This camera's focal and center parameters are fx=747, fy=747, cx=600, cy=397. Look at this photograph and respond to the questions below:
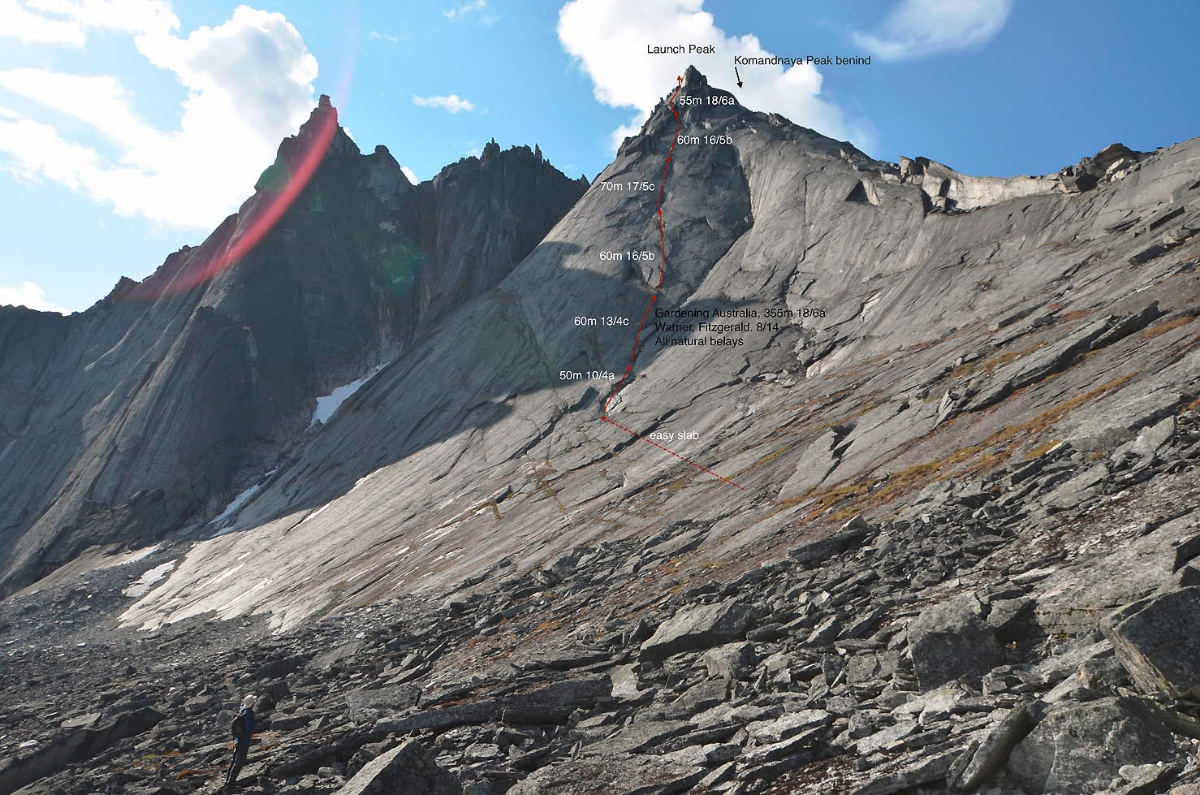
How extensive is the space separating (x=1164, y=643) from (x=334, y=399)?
128998mm

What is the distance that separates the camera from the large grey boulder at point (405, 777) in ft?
42.7

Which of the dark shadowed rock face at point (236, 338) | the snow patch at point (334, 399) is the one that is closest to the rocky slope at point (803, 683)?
the dark shadowed rock face at point (236, 338)

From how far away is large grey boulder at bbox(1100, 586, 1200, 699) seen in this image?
962 cm

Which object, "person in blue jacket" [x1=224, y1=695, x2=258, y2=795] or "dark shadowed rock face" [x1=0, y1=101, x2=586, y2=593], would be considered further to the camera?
"dark shadowed rock face" [x1=0, y1=101, x2=586, y2=593]

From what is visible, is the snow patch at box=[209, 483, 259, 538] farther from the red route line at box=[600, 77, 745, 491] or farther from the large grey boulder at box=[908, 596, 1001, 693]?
the large grey boulder at box=[908, 596, 1001, 693]

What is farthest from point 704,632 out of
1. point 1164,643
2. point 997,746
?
point 1164,643

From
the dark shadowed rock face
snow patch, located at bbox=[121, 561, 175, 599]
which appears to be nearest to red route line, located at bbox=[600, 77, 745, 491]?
the dark shadowed rock face

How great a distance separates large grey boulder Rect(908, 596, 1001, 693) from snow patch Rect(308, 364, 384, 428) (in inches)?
4562

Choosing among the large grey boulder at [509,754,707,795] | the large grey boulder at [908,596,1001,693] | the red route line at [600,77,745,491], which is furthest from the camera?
the red route line at [600,77,745,491]

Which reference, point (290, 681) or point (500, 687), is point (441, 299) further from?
point (500, 687)

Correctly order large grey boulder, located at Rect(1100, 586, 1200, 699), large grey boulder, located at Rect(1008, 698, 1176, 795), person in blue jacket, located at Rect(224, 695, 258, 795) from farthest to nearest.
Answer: person in blue jacket, located at Rect(224, 695, 258, 795), large grey boulder, located at Rect(1100, 586, 1200, 699), large grey boulder, located at Rect(1008, 698, 1176, 795)

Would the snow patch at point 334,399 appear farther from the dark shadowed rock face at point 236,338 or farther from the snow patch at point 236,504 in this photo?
the snow patch at point 236,504

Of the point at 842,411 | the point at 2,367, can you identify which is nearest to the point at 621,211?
the point at 842,411

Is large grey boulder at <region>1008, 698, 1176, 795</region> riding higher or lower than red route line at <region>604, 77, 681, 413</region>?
lower
